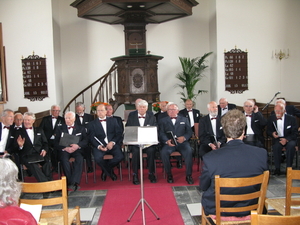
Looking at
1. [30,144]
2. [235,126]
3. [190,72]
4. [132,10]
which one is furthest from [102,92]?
[235,126]

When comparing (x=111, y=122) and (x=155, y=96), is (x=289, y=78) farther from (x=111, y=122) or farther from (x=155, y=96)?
(x=111, y=122)

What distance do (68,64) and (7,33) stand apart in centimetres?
215

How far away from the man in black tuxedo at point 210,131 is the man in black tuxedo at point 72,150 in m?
2.10

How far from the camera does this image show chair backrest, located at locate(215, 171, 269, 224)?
220 cm

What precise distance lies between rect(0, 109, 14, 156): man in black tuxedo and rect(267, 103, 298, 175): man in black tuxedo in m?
4.56

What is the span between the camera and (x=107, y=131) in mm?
5637

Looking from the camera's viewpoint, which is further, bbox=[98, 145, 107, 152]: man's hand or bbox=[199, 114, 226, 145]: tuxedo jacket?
bbox=[199, 114, 226, 145]: tuxedo jacket

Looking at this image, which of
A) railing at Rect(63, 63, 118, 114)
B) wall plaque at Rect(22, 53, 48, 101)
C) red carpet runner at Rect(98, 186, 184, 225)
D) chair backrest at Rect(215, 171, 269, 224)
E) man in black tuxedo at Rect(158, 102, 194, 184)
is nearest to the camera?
chair backrest at Rect(215, 171, 269, 224)

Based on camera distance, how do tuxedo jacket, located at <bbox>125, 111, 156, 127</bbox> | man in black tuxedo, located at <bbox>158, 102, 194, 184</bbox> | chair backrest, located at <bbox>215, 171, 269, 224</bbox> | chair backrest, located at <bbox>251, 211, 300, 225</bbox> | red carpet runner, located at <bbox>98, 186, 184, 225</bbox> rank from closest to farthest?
chair backrest, located at <bbox>251, 211, 300, 225</bbox>
chair backrest, located at <bbox>215, 171, 269, 224</bbox>
red carpet runner, located at <bbox>98, 186, 184, 225</bbox>
man in black tuxedo, located at <bbox>158, 102, 194, 184</bbox>
tuxedo jacket, located at <bbox>125, 111, 156, 127</bbox>

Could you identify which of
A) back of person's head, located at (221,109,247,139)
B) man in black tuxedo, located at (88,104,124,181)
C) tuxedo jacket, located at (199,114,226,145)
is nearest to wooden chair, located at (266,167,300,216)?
back of person's head, located at (221,109,247,139)

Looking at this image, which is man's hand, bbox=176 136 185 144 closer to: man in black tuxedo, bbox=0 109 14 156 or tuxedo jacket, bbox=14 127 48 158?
tuxedo jacket, bbox=14 127 48 158

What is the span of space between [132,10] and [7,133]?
17.1ft

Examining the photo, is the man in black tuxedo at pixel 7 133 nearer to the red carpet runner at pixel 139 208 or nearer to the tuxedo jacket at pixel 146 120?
the red carpet runner at pixel 139 208

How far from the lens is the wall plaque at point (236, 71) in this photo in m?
9.37
